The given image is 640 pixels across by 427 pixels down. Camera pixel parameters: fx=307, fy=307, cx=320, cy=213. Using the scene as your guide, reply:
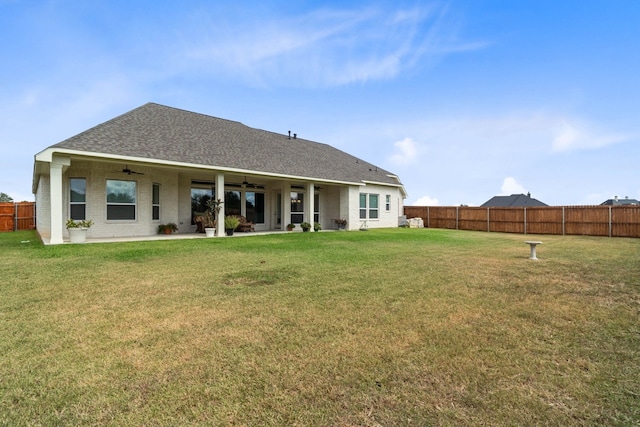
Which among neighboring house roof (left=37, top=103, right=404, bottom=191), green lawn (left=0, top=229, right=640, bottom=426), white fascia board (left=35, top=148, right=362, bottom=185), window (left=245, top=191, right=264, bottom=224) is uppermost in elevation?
neighboring house roof (left=37, top=103, right=404, bottom=191)

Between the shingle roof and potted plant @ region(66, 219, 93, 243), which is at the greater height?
the shingle roof

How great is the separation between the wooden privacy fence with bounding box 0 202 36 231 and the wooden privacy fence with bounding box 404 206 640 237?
28.8 meters

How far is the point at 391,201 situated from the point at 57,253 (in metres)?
19.8

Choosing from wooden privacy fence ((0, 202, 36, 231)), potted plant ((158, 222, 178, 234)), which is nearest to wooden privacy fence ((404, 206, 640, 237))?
potted plant ((158, 222, 178, 234))

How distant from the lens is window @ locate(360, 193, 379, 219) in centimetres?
2136

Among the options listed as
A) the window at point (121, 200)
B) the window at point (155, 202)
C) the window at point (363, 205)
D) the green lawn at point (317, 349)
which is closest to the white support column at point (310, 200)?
the window at point (363, 205)

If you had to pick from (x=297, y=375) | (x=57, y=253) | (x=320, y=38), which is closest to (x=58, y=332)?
(x=297, y=375)

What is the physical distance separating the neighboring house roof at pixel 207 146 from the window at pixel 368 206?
3.89 feet

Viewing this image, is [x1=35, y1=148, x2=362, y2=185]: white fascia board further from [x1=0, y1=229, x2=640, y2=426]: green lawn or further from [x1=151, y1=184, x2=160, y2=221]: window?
[x1=0, y1=229, x2=640, y2=426]: green lawn

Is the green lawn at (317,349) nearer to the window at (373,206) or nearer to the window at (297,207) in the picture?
the window at (297,207)

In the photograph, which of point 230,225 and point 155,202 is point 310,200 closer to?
point 230,225

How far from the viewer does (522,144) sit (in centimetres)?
1839

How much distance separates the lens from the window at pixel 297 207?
61.8 ft

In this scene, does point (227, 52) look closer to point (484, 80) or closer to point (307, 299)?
point (484, 80)
